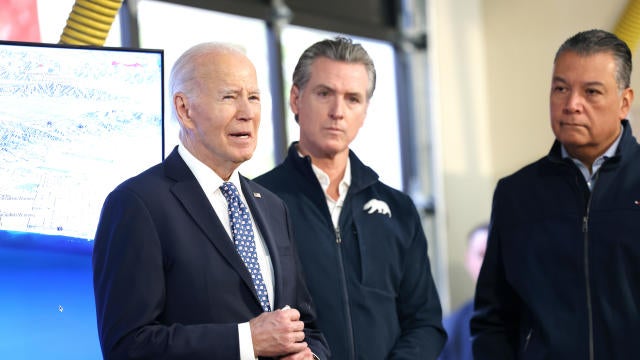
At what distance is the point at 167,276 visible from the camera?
2.20 metres

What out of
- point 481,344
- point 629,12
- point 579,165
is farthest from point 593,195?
point 629,12

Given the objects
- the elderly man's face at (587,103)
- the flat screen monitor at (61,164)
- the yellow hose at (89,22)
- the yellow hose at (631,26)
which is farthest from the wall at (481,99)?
the flat screen monitor at (61,164)

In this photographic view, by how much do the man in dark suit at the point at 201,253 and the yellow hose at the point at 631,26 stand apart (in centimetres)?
371

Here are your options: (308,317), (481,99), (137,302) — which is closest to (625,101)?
(308,317)

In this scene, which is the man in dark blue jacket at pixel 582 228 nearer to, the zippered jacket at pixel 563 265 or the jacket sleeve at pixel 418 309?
the zippered jacket at pixel 563 265

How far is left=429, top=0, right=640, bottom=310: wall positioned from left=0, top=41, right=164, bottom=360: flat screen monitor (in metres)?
4.42

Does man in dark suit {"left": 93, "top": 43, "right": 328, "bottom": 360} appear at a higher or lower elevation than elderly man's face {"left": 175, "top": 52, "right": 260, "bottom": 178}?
lower

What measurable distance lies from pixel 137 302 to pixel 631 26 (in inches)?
167

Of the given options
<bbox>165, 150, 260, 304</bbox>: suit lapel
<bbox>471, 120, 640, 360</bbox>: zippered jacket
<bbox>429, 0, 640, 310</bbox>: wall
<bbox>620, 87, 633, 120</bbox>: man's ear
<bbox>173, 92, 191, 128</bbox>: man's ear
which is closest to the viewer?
<bbox>165, 150, 260, 304</bbox>: suit lapel

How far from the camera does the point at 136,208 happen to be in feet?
7.16

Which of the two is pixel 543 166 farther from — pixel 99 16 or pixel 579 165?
pixel 99 16

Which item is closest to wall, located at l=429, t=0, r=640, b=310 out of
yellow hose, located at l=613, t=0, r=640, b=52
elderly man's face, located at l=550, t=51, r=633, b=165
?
yellow hose, located at l=613, t=0, r=640, b=52

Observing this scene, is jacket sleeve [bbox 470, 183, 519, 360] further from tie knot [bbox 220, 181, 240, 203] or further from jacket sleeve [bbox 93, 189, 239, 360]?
jacket sleeve [bbox 93, 189, 239, 360]

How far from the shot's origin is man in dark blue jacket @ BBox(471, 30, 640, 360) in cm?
275
